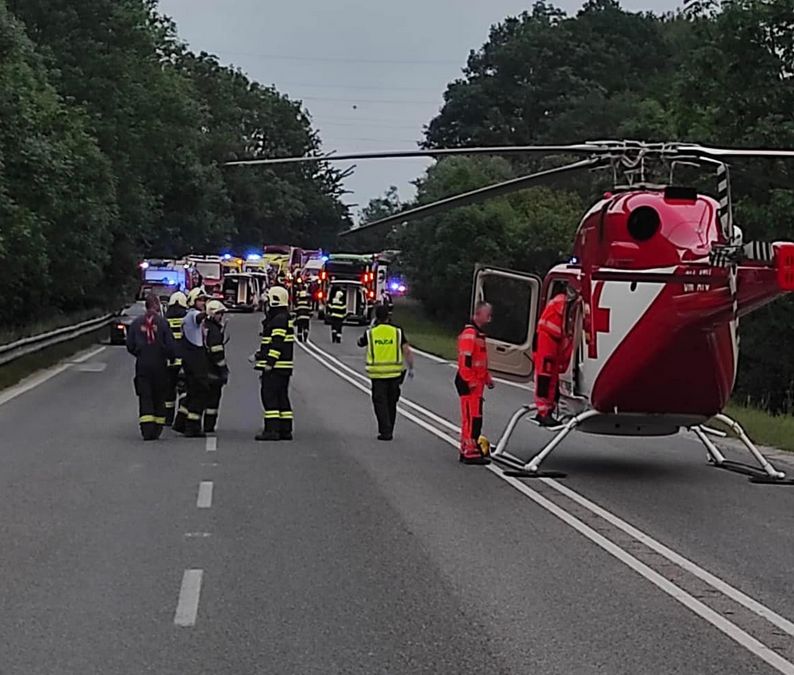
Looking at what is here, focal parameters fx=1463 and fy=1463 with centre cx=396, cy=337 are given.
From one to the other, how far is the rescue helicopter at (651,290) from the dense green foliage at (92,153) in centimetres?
1373

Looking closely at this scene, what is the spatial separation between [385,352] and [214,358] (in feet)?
7.16

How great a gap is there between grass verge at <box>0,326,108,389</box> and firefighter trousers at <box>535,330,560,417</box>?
14.0 meters

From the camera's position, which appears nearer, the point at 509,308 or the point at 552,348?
the point at 552,348

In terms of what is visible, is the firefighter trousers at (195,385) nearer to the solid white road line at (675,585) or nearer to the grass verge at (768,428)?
the solid white road line at (675,585)

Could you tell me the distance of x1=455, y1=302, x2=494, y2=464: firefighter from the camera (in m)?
16.0

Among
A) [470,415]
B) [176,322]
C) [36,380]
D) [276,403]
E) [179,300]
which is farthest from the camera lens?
[36,380]

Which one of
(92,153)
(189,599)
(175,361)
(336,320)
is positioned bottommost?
(336,320)

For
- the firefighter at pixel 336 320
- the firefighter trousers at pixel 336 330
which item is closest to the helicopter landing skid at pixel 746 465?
the firefighter at pixel 336 320

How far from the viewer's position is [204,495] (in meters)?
13.2

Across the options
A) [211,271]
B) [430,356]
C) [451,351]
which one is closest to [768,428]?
[430,356]

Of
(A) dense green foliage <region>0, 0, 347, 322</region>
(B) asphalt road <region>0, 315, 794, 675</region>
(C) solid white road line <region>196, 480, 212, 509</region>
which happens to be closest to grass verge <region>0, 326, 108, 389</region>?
(A) dense green foliage <region>0, 0, 347, 322</region>

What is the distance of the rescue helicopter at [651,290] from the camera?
1338 centimetres

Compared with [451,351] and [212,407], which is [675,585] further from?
[451,351]

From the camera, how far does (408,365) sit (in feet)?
61.3
